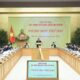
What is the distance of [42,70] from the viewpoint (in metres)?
5.48

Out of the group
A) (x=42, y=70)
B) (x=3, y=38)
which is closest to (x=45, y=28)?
(x=3, y=38)

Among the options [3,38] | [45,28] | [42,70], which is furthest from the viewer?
[45,28]

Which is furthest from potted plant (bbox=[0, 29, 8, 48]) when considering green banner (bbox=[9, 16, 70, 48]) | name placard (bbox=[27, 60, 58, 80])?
name placard (bbox=[27, 60, 58, 80])

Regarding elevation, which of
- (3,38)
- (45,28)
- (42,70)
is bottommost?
(42,70)

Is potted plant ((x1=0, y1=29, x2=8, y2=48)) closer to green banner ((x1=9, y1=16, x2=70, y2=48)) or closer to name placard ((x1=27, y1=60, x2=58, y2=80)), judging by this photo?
green banner ((x1=9, y1=16, x2=70, y2=48))

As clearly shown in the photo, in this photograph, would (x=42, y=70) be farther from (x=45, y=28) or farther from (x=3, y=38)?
(x=45, y=28)

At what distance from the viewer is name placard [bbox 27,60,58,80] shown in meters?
5.45

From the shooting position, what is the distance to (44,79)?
18.0ft

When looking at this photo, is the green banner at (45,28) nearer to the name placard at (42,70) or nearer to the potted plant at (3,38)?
the potted plant at (3,38)

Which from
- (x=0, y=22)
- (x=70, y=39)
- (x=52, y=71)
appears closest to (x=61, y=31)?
(x=70, y=39)

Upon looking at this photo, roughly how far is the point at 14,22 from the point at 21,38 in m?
1.75

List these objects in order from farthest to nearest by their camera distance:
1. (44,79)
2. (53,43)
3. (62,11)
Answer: (62,11) → (53,43) → (44,79)

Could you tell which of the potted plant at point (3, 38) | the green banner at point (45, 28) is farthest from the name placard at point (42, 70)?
the green banner at point (45, 28)

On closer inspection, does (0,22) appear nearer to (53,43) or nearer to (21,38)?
(21,38)
